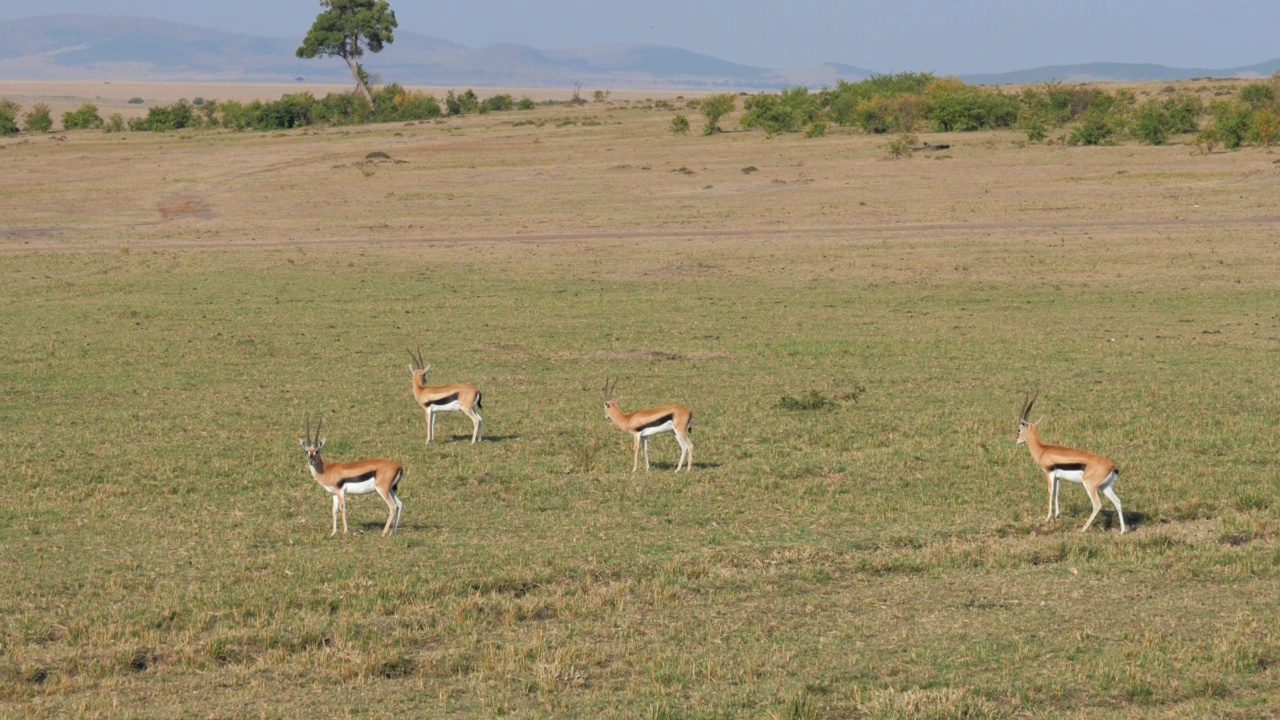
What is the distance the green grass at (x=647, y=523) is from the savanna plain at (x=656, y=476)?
1.8 inches

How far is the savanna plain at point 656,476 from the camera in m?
8.48

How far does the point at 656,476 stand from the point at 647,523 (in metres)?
1.79

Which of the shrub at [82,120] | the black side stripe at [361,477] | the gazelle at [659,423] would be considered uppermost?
the black side stripe at [361,477]

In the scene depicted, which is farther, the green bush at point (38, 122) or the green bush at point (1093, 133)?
the green bush at point (38, 122)

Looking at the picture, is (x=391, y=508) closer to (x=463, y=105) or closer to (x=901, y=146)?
(x=901, y=146)

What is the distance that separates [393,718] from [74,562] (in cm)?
442

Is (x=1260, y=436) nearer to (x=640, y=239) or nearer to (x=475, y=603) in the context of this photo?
(x=475, y=603)

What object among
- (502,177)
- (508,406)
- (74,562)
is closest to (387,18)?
(502,177)

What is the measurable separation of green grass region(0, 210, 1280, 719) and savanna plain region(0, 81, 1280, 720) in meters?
0.04

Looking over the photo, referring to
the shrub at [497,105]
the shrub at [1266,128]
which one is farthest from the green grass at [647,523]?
the shrub at [497,105]

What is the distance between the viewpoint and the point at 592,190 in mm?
48000

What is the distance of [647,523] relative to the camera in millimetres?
12195

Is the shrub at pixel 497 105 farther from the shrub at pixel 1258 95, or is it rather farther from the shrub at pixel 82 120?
the shrub at pixel 1258 95

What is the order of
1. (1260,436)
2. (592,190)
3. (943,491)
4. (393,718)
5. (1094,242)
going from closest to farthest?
(393,718) < (943,491) < (1260,436) < (1094,242) < (592,190)
